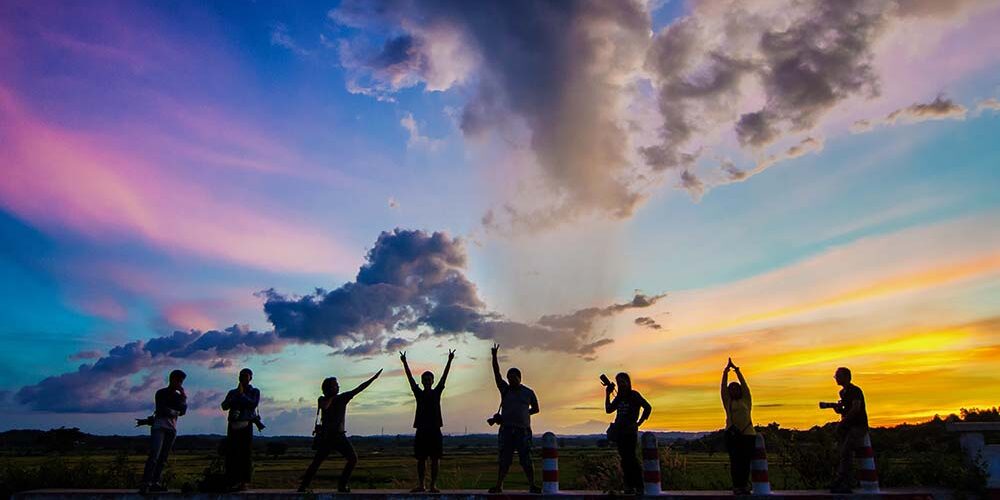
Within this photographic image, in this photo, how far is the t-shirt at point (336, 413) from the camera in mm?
12219

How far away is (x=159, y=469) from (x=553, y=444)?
24.5 feet

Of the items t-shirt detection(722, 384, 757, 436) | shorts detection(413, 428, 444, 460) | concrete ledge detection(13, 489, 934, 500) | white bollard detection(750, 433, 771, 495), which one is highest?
t-shirt detection(722, 384, 757, 436)

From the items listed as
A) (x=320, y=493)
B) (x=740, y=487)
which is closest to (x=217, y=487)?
(x=320, y=493)

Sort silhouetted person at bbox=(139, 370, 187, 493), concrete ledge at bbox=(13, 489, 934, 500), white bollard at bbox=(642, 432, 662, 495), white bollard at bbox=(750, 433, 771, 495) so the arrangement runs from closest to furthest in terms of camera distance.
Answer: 1. concrete ledge at bbox=(13, 489, 934, 500)
2. white bollard at bbox=(750, 433, 771, 495)
3. white bollard at bbox=(642, 432, 662, 495)
4. silhouetted person at bbox=(139, 370, 187, 493)

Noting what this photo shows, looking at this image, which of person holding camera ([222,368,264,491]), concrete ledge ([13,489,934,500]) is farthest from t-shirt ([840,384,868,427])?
person holding camera ([222,368,264,491])

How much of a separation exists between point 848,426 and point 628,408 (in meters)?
3.52

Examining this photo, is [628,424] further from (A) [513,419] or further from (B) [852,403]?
(B) [852,403]

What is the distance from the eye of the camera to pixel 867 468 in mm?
10742

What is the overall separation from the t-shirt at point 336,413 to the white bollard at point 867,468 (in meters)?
8.62

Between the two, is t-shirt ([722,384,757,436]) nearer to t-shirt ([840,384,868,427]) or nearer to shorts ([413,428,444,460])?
t-shirt ([840,384,868,427])

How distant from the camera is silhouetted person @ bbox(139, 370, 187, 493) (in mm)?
12484

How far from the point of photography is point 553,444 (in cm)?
1105

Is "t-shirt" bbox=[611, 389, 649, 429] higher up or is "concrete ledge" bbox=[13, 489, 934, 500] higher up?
"t-shirt" bbox=[611, 389, 649, 429]

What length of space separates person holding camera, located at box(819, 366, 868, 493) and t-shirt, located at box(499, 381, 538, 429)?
4896 millimetres
